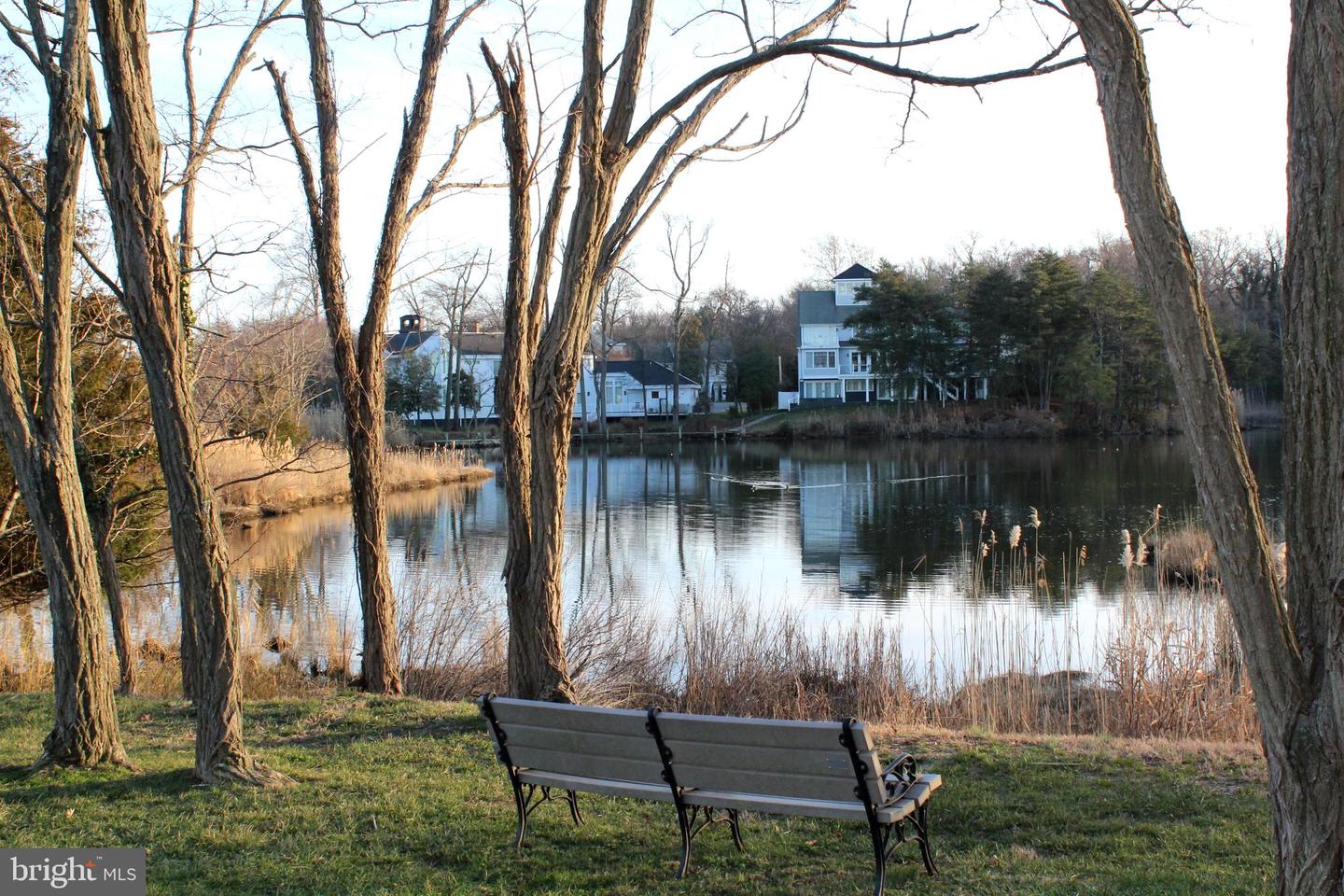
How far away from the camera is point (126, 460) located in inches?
427

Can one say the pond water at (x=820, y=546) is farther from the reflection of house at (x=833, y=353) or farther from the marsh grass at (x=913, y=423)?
the reflection of house at (x=833, y=353)

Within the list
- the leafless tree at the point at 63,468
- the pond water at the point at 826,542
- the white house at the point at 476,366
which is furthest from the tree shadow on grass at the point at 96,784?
the white house at the point at 476,366

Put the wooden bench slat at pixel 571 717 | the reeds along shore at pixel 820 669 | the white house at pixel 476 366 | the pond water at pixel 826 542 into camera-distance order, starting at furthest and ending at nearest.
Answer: the white house at pixel 476 366 → the pond water at pixel 826 542 → the reeds along shore at pixel 820 669 → the wooden bench slat at pixel 571 717

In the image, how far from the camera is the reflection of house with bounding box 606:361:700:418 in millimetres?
78188

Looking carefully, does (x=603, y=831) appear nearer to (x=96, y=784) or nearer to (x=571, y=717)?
(x=571, y=717)

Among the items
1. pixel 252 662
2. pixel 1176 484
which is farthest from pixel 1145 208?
pixel 1176 484

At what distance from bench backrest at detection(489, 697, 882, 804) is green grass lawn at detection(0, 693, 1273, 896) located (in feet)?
1.31

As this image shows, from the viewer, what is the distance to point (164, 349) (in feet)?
17.5

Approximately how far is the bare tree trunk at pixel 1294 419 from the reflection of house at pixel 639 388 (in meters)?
73.9


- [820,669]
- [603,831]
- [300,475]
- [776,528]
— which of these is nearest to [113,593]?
[820,669]

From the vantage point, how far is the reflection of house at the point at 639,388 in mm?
78188

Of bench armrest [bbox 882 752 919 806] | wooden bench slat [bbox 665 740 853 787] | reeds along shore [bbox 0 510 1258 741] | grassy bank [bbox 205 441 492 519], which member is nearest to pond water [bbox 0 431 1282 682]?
reeds along shore [bbox 0 510 1258 741]

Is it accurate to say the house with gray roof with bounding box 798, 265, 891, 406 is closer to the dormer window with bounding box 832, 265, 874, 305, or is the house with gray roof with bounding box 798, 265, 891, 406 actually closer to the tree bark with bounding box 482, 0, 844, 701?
the dormer window with bounding box 832, 265, 874, 305

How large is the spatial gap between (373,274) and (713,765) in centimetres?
577
